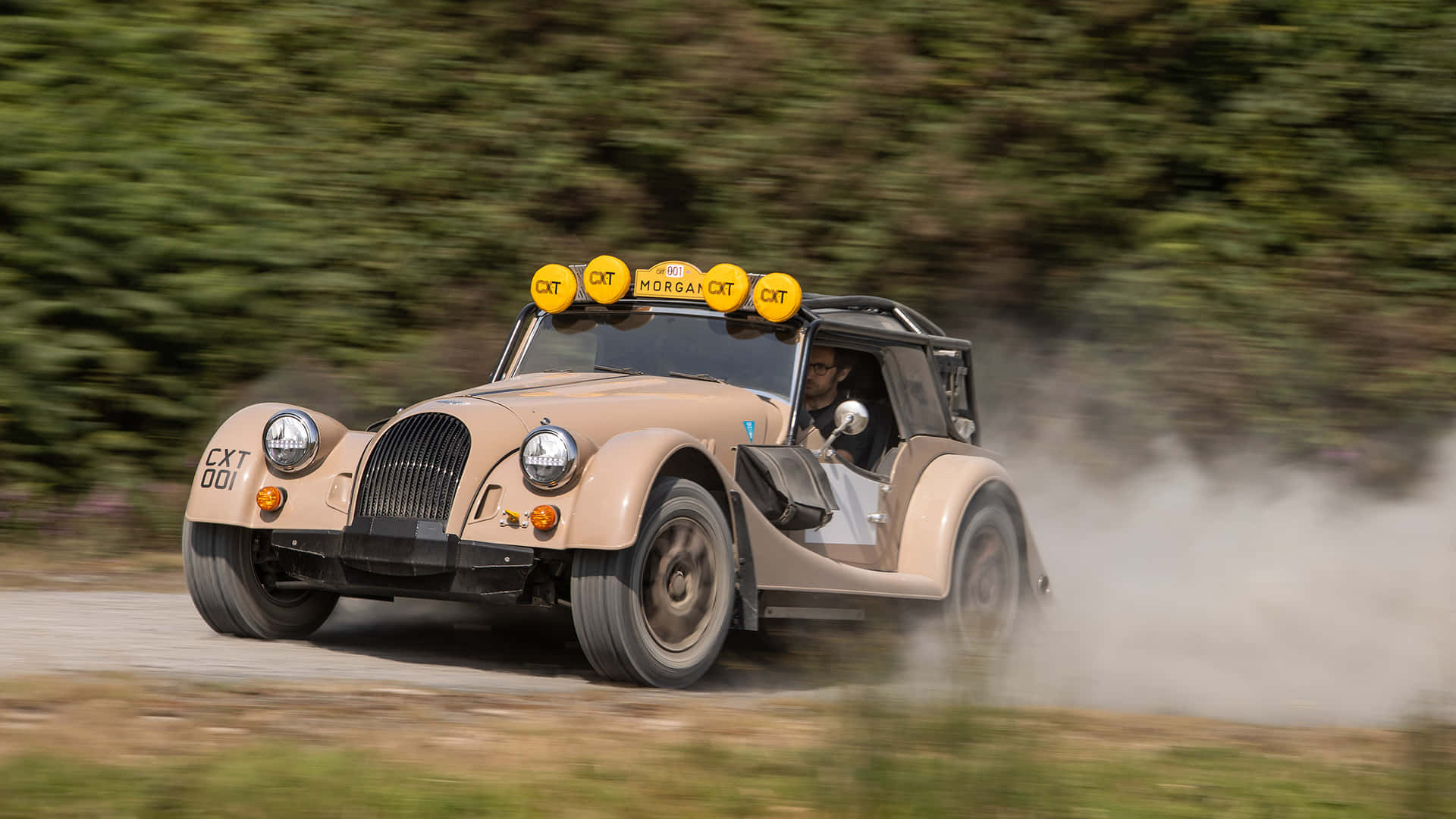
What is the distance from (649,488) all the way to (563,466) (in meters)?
0.34

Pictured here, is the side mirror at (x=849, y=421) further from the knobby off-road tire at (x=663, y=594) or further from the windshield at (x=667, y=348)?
the knobby off-road tire at (x=663, y=594)

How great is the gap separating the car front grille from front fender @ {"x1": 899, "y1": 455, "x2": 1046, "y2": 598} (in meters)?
2.56

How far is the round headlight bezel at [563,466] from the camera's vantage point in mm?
6062

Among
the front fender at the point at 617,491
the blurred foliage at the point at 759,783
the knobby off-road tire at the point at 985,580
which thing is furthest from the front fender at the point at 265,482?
the knobby off-road tire at the point at 985,580

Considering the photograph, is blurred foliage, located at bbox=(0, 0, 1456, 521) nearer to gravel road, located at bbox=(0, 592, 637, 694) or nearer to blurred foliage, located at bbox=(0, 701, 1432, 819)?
gravel road, located at bbox=(0, 592, 637, 694)

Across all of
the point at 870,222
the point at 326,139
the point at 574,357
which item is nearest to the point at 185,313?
the point at 326,139

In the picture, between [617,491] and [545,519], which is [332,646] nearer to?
[545,519]

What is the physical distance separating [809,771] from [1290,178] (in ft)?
32.3

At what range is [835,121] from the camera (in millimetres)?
12805

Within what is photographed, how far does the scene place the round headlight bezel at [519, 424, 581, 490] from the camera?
19.9ft

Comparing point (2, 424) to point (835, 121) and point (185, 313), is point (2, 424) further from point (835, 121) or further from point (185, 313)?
point (835, 121)

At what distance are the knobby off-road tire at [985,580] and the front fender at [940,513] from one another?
0.11 meters

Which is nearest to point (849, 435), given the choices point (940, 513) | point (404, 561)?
point (940, 513)

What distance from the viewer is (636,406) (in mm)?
6852
